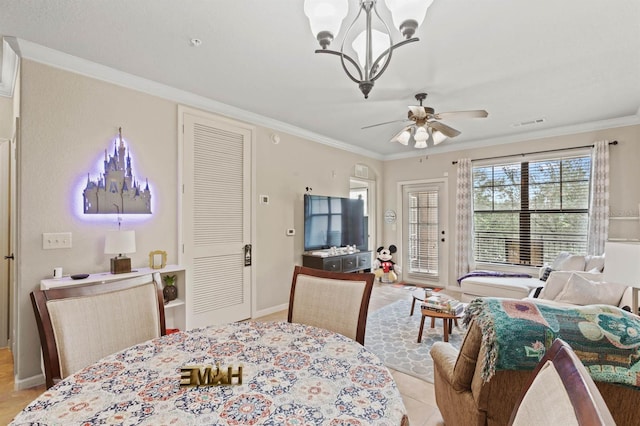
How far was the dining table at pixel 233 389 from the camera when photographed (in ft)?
2.79

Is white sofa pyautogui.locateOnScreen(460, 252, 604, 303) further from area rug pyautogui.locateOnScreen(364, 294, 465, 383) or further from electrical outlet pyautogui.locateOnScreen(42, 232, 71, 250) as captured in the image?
electrical outlet pyautogui.locateOnScreen(42, 232, 71, 250)

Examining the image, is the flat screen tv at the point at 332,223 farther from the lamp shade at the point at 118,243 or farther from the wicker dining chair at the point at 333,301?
the wicker dining chair at the point at 333,301

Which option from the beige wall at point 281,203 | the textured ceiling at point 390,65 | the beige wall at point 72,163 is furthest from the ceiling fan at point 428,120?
the beige wall at point 72,163

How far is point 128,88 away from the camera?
2.89 metres

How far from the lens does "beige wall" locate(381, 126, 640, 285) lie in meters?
3.96

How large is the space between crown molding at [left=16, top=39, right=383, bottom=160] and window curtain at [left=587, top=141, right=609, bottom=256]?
4076 mm

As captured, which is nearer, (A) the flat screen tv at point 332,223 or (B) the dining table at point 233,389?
(B) the dining table at point 233,389

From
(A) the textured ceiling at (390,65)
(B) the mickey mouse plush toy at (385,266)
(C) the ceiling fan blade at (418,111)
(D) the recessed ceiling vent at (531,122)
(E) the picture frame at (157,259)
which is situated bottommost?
(B) the mickey mouse plush toy at (385,266)

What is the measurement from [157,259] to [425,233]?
186 inches

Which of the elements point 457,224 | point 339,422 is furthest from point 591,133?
point 339,422

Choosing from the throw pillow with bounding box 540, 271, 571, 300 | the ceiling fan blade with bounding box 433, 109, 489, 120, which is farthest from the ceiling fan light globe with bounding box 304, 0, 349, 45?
the throw pillow with bounding box 540, 271, 571, 300

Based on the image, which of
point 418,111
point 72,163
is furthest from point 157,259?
point 418,111

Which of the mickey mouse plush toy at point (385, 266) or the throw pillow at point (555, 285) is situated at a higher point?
the throw pillow at point (555, 285)

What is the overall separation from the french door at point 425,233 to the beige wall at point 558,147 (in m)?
0.14
